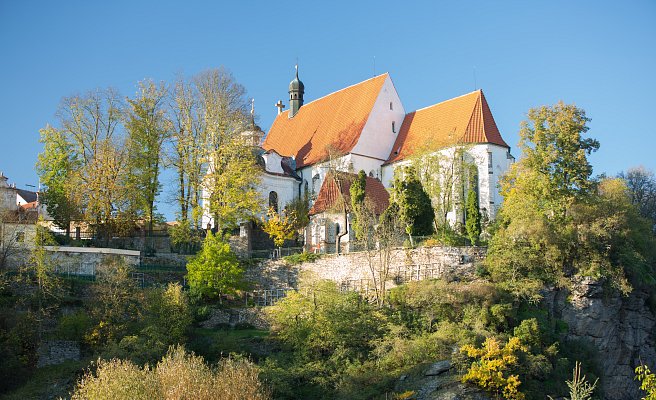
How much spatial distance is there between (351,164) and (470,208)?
403 inches

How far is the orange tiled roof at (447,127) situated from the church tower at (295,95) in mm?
11249

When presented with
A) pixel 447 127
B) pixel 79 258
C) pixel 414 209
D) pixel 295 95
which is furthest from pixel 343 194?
pixel 295 95

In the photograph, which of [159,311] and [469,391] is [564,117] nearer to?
[469,391]

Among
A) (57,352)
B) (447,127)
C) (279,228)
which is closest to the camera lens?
(57,352)

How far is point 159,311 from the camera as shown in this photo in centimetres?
3397

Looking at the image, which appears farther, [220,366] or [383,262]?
[383,262]

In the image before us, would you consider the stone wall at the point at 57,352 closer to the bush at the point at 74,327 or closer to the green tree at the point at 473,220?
the bush at the point at 74,327

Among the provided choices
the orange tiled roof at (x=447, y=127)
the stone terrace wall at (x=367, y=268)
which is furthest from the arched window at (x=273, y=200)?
the stone terrace wall at (x=367, y=268)

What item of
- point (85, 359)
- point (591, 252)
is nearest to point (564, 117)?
point (591, 252)

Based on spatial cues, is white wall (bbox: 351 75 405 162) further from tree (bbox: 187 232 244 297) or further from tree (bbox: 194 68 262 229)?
tree (bbox: 187 232 244 297)

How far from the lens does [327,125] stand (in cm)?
5594

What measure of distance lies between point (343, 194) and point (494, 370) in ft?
60.4

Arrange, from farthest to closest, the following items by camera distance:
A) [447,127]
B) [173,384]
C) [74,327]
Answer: [447,127], [74,327], [173,384]

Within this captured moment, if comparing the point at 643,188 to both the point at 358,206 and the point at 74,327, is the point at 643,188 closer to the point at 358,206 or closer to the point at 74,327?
the point at 358,206
